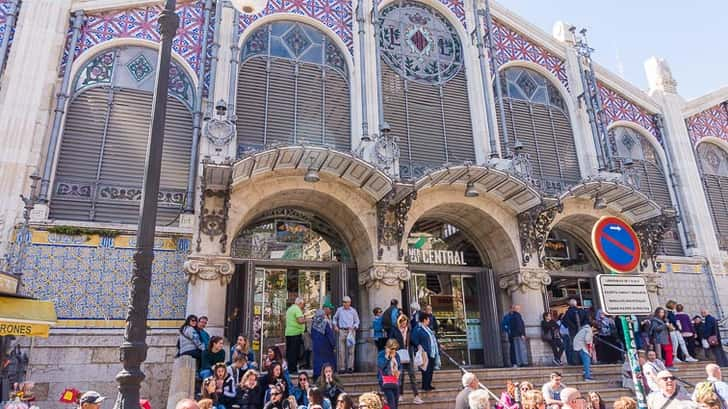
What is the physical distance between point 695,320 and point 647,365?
7703 millimetres

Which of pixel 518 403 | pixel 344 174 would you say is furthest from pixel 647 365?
pixel 344 174

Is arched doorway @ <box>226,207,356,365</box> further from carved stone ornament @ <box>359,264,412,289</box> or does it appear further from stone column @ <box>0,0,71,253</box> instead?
stone column @ <box>0,0,71,253</box>

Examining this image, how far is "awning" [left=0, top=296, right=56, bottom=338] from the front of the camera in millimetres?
7832

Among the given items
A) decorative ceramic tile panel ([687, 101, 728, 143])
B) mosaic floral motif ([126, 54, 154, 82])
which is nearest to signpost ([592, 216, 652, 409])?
mosaic floral motif ([126, 54, 154, 82])

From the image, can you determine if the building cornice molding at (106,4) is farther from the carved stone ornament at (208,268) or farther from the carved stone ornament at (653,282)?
the carved stone ornament at (653,282)

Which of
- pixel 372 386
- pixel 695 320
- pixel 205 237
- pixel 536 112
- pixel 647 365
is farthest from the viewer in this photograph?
→ pixel 536 112

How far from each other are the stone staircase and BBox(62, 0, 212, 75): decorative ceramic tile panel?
8.74 metres

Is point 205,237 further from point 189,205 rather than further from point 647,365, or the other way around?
point 647,365

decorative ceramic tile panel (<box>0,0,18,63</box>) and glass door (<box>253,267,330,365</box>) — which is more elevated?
decorative ceramic tile panel (<box>0,0,18,63</box>)

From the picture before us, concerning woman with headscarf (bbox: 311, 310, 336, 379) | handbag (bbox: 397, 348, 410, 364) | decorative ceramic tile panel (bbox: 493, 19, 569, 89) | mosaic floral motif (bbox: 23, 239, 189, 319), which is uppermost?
decorative ceramic tile panel (bbox: 493, 19, 569, 89)

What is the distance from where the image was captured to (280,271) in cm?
1282

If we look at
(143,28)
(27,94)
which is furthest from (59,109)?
(143,28)

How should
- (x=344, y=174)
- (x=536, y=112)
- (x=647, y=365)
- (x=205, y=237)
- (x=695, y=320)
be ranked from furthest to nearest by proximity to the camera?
(x=536, y=112)
(x=695, y=320)
(x=344, y=174)
(x=205, y=237)
(x=647, y=365)

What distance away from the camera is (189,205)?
11555 millimetres
